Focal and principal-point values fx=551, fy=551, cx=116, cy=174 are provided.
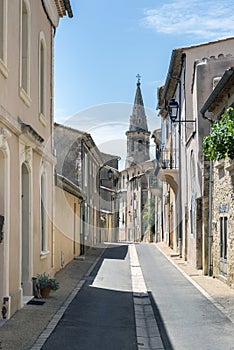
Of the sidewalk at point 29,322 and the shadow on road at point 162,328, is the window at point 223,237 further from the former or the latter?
the sidewalk at point 29,322

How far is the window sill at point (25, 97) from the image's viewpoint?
10536mm

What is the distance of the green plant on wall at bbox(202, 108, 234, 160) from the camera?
33.4ft

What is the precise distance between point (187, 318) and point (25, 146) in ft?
14.8

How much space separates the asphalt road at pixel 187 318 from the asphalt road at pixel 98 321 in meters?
0.57

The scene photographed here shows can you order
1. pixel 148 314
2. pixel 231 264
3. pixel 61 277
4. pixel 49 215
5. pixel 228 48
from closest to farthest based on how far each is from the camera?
pixel 148 314 < pixel 231 264 < pixel 49 215 < pixel 61 277 < pixel 228 48

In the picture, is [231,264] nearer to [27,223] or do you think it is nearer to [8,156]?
[27,223]

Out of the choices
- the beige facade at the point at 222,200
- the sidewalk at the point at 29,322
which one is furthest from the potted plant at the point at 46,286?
the beige facade at the point at 222,200

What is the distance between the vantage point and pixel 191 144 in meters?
20.5

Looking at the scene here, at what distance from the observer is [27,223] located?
11.5 meters

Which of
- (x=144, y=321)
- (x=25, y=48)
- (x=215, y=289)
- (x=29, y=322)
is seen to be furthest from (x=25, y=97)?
(x=215, y=289)

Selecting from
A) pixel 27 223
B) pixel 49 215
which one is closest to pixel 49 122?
pixel 49 215

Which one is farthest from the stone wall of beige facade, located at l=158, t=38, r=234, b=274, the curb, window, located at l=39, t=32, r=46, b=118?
window, located at l=39, t=32, r=46, b=118

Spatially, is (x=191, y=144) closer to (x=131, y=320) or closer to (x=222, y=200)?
(x=222, y=200)

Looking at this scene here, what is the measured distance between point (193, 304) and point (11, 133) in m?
5.13
